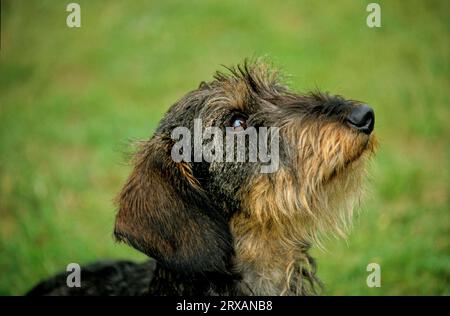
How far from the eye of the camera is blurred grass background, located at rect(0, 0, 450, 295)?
6227mm

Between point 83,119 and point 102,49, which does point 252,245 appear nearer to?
point 83,119

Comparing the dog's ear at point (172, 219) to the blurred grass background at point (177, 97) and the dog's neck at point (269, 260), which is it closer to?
the dog's neck at point (269, 260)

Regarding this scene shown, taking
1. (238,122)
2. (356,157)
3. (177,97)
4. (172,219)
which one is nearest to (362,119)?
(356,157)

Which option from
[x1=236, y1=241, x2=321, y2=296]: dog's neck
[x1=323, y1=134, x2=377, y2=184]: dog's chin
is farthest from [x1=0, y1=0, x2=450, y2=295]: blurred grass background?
[x1=323, y1=134, x2=377, y2=184]: dog's chin

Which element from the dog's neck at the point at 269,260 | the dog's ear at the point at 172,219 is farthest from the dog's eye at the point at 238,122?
the dog's neck at the point at 269,260

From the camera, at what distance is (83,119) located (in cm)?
913

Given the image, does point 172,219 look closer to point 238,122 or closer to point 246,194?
point 246,194

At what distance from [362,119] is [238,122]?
0.86 m

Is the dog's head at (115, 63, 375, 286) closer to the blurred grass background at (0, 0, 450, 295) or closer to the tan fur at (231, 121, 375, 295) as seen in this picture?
the tan fur at (231, 121, 375, 295)

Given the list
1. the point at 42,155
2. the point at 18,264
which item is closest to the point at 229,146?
the point at 18,264

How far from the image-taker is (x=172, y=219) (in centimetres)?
383

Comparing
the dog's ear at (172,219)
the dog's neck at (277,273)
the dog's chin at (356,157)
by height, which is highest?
the dog's chin at (356,157)

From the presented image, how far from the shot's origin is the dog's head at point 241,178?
3766 millimetres
